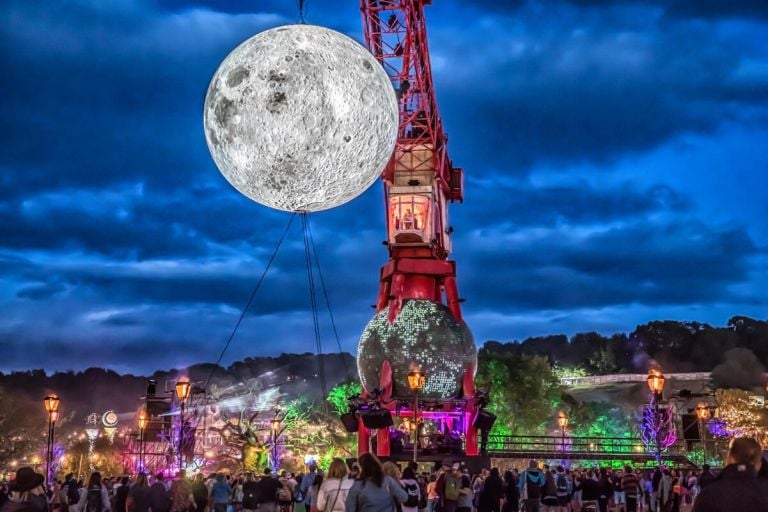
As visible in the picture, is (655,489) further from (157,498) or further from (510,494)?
(157,498)

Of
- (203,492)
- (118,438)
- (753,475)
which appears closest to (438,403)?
(203,492)

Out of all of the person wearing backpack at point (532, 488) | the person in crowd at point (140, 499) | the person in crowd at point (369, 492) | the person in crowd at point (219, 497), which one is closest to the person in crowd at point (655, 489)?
the person wearing backpack at point (532, 488)

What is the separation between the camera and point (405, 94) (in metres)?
39.9

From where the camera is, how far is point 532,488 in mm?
20469

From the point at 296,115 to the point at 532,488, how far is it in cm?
1407

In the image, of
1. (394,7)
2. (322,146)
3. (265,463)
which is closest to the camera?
(322,146)

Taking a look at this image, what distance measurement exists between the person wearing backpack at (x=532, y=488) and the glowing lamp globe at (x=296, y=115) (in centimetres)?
1291

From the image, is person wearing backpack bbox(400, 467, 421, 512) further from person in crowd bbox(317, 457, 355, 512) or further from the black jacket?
the black jacket

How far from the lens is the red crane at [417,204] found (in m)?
39.9

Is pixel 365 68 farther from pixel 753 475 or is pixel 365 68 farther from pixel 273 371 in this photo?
pixel 273 371

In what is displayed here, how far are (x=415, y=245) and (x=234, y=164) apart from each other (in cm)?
3425

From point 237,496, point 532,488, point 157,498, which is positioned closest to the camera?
point 157,498

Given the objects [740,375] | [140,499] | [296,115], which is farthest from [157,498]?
[740,375]

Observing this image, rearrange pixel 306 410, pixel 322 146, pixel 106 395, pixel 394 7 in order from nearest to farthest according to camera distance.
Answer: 1. pixel 322 146
2. pixel 394 7
3. pixel 306 410
4. pixel 106 395
